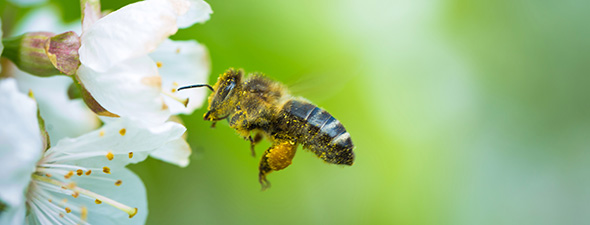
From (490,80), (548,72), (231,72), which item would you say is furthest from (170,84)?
(548,72)

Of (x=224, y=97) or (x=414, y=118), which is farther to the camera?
(x=414, y=118)

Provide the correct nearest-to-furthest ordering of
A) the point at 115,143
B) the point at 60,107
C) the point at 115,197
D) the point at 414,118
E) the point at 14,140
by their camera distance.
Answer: the point at 14,140
the point at 115,143
the point at 115,197
the point at 60,107
the point at 414,118

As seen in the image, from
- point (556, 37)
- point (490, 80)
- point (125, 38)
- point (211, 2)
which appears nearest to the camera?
point (125, 38)

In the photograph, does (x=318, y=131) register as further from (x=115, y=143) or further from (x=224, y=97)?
(x=115, y=143)

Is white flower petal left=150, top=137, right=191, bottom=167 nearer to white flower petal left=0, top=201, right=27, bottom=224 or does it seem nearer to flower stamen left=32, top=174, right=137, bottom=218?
flower stamen left=32, top=174, right=137, bottom=218

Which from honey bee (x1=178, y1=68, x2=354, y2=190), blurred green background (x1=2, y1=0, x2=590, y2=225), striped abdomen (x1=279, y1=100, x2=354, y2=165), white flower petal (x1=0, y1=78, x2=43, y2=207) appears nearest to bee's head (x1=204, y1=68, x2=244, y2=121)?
honey bee (x1=178, y1=68, x2=354, y2=190)

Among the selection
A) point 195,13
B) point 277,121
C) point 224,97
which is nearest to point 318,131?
point 277,121

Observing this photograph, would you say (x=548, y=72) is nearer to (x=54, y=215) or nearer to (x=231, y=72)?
(x=231, y=72)
